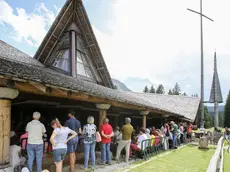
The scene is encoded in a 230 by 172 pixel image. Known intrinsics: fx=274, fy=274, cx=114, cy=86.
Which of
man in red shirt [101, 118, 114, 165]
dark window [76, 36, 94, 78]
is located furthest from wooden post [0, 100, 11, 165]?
dark window [76, 36, 94, 78]

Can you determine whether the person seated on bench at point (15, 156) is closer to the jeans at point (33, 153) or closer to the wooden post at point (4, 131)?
the jeans at point (33, 153)

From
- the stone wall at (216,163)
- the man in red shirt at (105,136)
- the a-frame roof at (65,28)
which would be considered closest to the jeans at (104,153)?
the man in red shirt at (105,136)

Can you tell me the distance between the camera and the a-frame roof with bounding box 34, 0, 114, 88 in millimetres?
14070

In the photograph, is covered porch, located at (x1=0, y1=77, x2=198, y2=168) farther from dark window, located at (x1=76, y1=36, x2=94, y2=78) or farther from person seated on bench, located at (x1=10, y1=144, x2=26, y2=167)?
dark window, located at (x1=76, y1=36, x2=94, y2=78)

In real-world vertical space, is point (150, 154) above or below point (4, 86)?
below

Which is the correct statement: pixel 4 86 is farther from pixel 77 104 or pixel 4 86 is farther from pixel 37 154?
pixel 77 104

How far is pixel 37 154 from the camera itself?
19.6 ft

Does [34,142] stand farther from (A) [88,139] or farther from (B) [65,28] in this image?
(B) [65,28]

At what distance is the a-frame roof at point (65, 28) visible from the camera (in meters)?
14.1

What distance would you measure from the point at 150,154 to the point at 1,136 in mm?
6934

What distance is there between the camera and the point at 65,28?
573 inches

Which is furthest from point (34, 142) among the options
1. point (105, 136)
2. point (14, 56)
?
point (14, 56)

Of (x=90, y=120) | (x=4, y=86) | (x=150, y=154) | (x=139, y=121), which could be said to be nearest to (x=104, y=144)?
(x=90, y=120)

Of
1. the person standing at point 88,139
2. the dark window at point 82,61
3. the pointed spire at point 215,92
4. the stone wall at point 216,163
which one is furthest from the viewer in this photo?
the pointed spire at point 215,92
